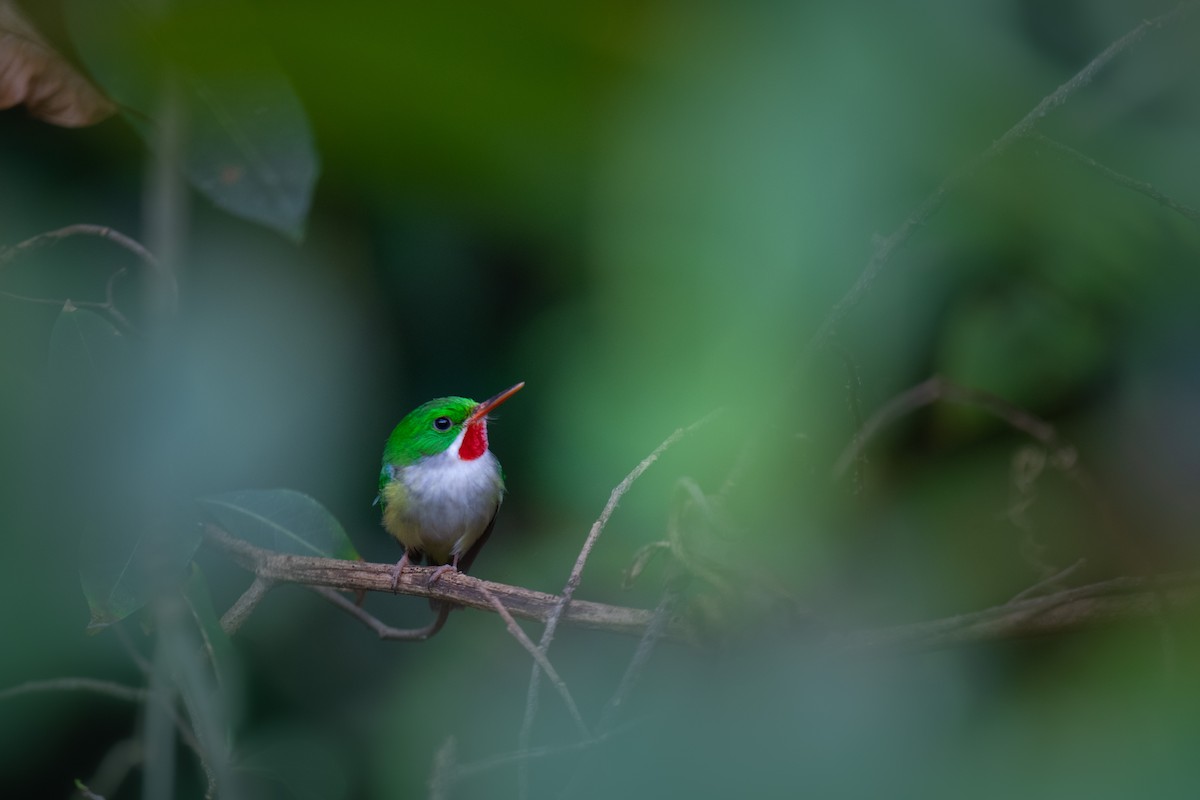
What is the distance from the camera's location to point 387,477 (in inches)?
38.2

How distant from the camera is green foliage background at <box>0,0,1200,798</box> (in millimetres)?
489

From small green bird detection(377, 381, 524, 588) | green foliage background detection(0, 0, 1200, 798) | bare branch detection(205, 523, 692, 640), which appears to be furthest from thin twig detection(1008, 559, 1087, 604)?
small green bird detection(377, 381, 524, 588)

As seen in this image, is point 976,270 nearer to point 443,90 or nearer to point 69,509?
point 443,90

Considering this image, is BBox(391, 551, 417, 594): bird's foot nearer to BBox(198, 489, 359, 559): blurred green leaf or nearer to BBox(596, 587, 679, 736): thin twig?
BBox(198, 489, 359, 559): blurred green leaf

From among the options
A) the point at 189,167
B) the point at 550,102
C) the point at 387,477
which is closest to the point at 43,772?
the point at 387,477

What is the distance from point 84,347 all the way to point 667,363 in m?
0.57

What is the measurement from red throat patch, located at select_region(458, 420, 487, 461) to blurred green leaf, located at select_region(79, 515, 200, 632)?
0.27 m

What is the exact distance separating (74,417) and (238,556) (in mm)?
188

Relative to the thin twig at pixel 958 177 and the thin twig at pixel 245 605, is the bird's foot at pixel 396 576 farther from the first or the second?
the thin twig at pixel 958 177

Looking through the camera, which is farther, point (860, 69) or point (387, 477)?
point (387, 477)

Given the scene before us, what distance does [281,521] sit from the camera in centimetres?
85

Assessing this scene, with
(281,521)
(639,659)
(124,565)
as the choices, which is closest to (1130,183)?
(639,659)

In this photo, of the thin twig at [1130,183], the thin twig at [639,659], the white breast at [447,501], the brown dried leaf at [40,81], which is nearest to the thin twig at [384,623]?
the white breast at [447,501]

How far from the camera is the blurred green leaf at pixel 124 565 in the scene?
82cm
